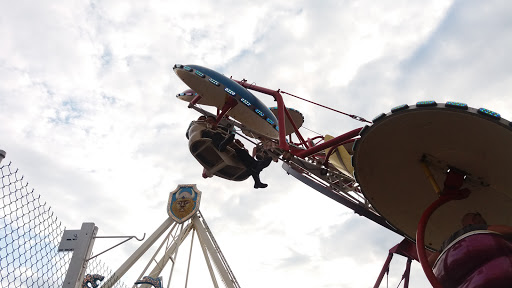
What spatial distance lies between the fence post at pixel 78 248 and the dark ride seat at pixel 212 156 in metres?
4.88

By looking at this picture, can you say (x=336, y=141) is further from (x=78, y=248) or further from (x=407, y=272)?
(x=78, y=248)

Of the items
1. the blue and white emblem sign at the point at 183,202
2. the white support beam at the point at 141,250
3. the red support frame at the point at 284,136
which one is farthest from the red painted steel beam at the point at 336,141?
the white support beam at the point at 141,250

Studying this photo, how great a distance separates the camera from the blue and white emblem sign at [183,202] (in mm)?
17312

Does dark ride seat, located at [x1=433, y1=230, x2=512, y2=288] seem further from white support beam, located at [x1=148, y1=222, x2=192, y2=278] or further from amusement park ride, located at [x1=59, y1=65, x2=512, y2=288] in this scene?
white support beam, located at [x1=148, y1=222, x2=192, y2=278]

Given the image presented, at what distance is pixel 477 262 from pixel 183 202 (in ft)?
48.5

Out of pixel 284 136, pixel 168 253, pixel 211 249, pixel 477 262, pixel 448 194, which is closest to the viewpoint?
pixel 477 262

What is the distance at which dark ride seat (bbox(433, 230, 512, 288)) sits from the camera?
12.5 ft

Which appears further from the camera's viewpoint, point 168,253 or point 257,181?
point 168,253

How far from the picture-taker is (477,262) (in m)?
4.03

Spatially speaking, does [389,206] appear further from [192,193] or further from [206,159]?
[192,193]

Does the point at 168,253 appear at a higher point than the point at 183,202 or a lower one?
lower

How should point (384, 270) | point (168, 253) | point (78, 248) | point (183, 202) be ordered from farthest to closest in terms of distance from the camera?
point (183, 202), point (168, 253), point (384, 270), point (78, 248)

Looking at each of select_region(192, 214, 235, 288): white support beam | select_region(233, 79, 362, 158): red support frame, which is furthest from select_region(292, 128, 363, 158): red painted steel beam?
select_region(192, 214, 235, 288): white support beam

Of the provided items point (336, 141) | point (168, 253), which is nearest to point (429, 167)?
point (336, 141)
